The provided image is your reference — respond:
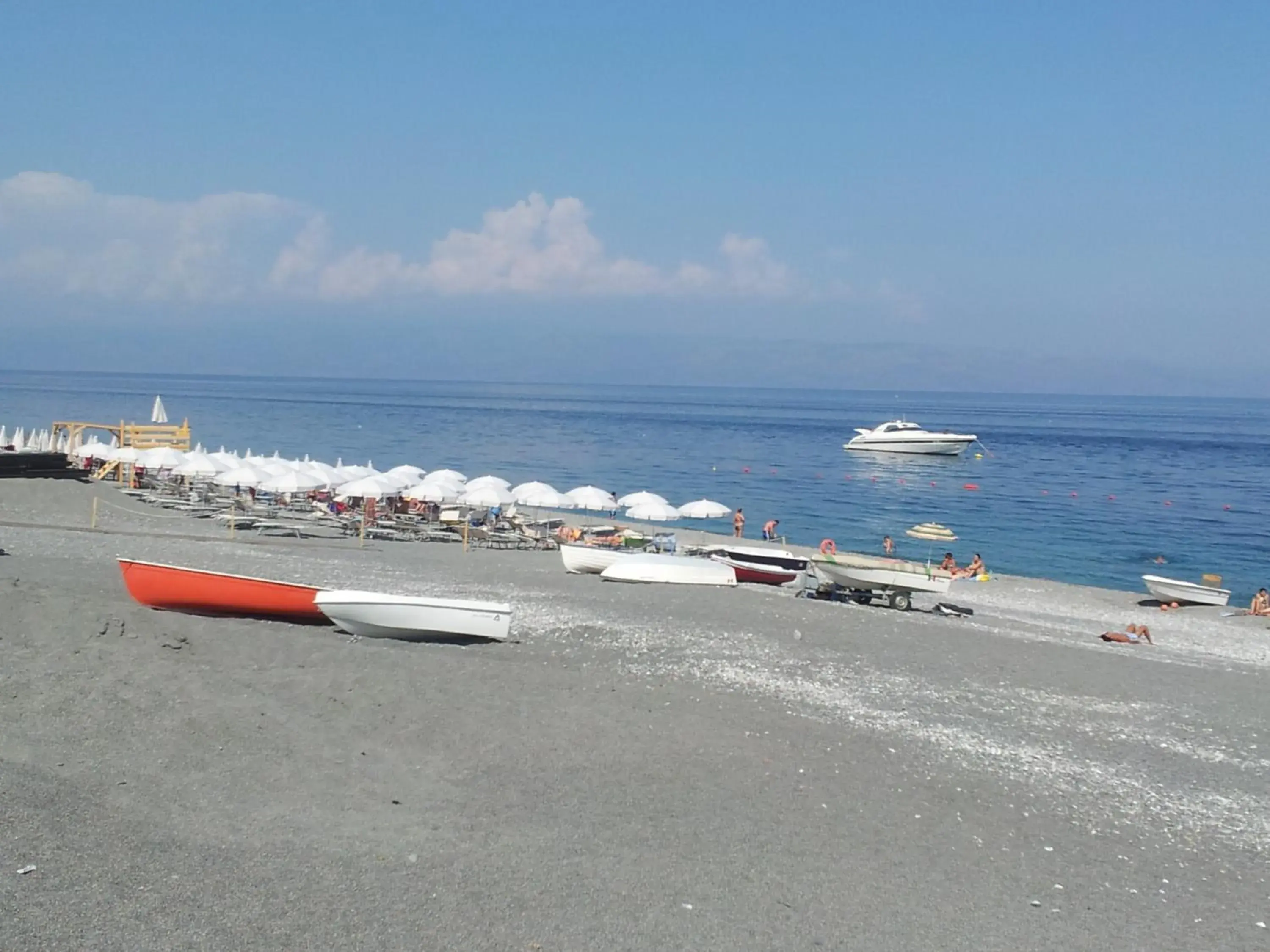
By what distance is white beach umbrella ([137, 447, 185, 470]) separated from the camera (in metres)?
34.6

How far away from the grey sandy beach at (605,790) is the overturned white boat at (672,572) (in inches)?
207

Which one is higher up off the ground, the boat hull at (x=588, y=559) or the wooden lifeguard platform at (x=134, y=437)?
the wooden lifeguard platform at (x=134, y=437)

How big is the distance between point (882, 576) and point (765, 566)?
394cm

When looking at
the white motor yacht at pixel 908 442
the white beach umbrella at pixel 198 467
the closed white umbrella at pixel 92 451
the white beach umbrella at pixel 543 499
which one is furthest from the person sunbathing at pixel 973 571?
the white motor yacht at pixel 908 442

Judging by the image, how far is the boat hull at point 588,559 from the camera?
24.0 m

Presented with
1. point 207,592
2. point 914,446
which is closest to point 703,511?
point 207,592

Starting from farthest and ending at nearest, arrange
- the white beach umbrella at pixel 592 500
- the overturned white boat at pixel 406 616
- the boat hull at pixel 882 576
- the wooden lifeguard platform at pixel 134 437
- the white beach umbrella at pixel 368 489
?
1. the wooden lifeguard platform at pixel 134 437
2. the white beach umbrella at pixel 592 500
3. the white beach umbrella at pixel 368 489
4. the boat hull at pixel 882 576
5. the overturned white boat at pixel 406 616

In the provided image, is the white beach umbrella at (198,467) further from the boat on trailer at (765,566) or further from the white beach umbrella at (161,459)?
the boat on trailer at (765,566)

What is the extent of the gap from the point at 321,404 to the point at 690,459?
3891 inches

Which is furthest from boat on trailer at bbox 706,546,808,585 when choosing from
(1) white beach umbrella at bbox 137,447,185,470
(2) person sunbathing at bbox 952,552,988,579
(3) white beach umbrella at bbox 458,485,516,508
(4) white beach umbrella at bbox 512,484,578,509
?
(1) white beach umbrella at bbox 137,447,185,470

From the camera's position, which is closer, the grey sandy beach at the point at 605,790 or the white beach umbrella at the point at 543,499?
the grey sandy beach at the point at 605,790

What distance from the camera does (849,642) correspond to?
1714cm

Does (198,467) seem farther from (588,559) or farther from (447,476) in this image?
(588,559)

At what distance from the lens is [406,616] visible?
15.0 meters
